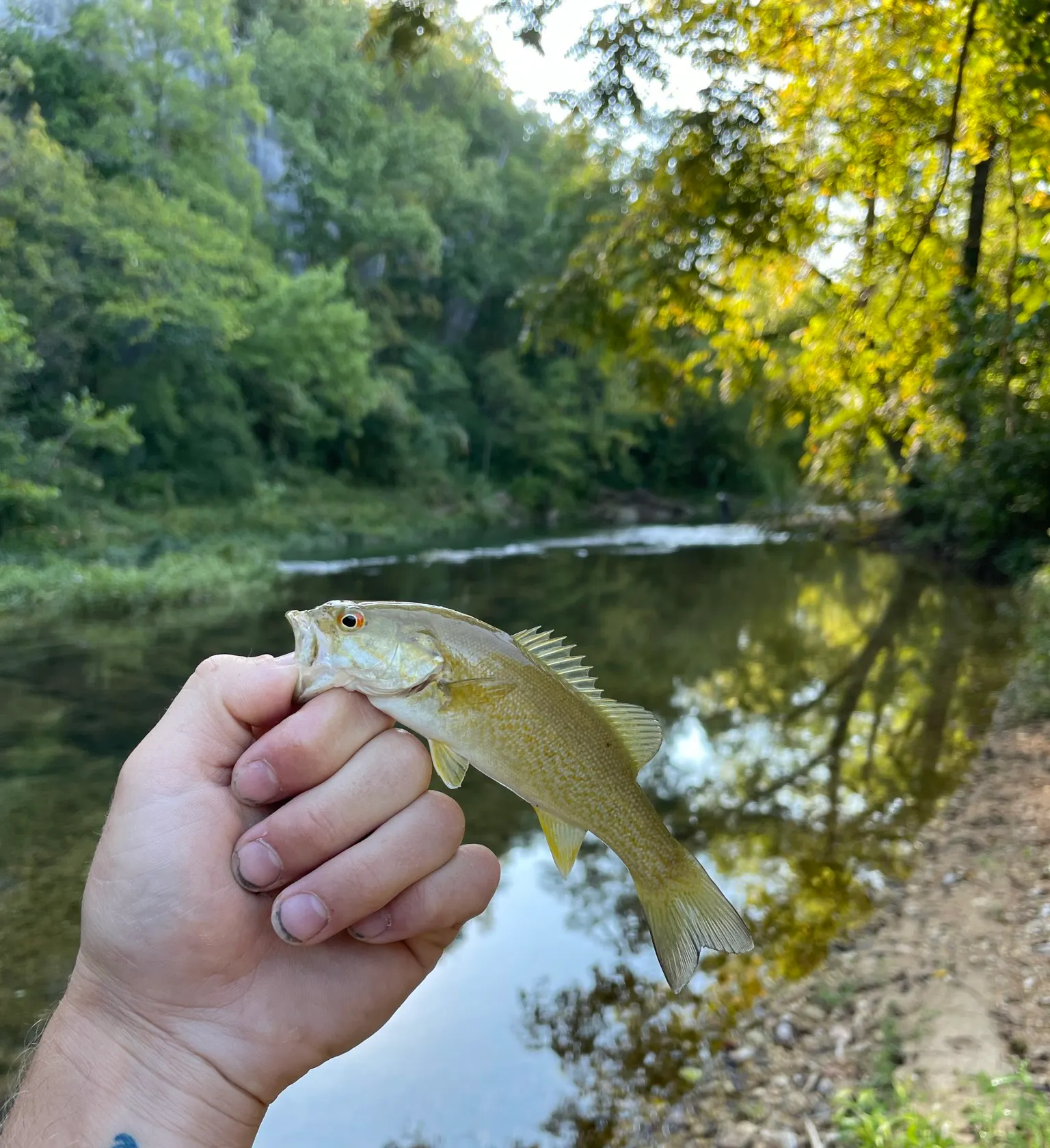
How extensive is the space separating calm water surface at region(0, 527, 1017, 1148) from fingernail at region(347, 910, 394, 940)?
2.71 meters

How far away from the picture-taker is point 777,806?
6.92 meters

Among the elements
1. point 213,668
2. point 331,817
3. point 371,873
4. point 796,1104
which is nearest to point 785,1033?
point 796,1104

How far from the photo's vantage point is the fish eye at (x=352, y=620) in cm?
157

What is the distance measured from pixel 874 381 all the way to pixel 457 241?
3537 cm

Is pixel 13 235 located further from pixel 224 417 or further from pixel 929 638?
pixel 929 638

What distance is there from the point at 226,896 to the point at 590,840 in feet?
18.4

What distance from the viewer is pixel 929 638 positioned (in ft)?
41.5

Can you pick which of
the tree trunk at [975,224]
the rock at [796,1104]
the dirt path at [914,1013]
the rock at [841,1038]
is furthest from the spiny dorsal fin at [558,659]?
the tree trunk at [975,224]

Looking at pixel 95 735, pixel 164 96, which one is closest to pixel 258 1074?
pixel 95 735

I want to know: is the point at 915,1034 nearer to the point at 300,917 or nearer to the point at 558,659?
the point at 558,659

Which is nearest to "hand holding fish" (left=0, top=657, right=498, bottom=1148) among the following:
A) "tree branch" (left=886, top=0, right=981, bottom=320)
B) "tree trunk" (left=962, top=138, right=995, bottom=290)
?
"tree branch" (left=886, top=0, right=981, bottom=320)

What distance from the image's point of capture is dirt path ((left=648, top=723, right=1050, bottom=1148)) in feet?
11.2

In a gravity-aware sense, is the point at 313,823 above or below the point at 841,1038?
above

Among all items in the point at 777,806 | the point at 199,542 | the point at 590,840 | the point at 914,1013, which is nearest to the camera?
the point at 914,1013
